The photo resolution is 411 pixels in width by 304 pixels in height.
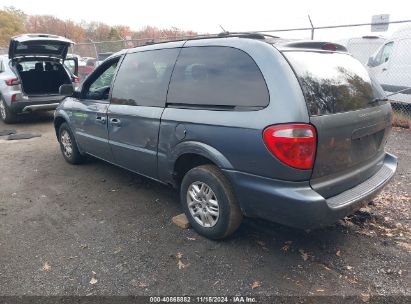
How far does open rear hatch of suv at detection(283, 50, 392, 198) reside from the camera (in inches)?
101

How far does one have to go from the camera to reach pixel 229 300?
2.48 m

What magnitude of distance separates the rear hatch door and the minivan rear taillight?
7.11 m

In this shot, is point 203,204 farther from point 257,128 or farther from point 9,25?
point 9,25

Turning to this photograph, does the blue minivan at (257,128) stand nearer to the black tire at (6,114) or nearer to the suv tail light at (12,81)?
the suv tail light at (12,81)

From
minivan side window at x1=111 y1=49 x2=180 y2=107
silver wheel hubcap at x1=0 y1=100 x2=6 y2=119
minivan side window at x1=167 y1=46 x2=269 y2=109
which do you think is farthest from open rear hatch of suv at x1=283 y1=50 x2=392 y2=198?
silver wheel hubcap at x1=0 y1=100 x2=6 y2=119

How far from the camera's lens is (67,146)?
18.1ft

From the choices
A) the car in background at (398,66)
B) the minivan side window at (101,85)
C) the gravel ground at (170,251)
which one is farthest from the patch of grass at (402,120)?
the minivan side window at (101,85)

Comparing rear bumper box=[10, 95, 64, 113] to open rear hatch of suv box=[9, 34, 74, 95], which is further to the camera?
rear bumper box=[10, 95, 64, 113]

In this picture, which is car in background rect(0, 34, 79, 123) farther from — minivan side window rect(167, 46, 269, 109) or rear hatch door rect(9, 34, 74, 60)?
minivan side window rect(167, 46, 269, 109)

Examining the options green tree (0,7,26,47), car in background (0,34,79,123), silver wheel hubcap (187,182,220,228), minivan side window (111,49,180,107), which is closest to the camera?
silver wheel hubcap (187,182,220,228)

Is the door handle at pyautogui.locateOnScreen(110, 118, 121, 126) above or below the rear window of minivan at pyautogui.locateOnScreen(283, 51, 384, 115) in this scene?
below

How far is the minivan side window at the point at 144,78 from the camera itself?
11.5 ft

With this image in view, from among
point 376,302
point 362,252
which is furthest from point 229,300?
point 362,252

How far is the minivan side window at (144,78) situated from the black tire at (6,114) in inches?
228
